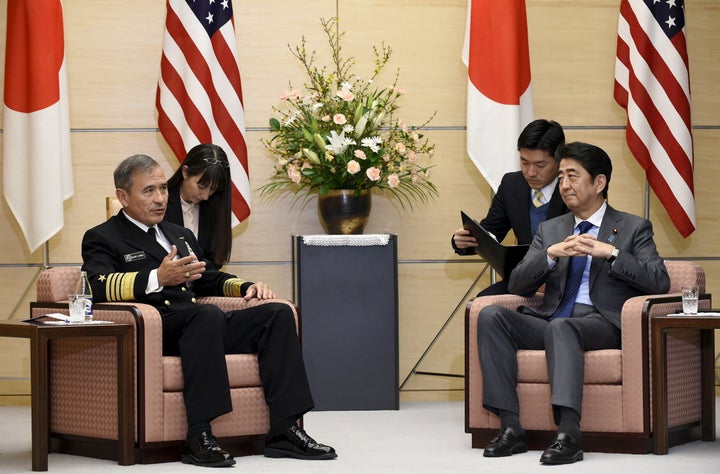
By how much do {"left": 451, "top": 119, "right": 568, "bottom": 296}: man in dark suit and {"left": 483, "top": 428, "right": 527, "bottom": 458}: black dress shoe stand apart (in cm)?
107

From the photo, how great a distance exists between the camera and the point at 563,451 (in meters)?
4.16

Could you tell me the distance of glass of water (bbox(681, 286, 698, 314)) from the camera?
439 centimetres

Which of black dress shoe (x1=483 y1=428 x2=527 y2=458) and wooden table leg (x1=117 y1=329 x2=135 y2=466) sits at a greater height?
wooden table leg (x1=117 y1=329 x2=135 y2=466)

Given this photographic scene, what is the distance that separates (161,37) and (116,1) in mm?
324

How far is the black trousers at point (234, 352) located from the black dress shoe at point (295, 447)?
0.15ft

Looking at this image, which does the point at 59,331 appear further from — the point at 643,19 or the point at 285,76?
the point at 643,19

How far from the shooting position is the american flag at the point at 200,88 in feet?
19.7

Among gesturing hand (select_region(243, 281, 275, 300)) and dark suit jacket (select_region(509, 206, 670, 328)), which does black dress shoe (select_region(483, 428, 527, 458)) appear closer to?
dark suit jacket (select_region(509, 206, 670, 328))

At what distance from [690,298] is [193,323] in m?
1.99

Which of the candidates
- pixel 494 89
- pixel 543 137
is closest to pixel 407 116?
pixel 494 89

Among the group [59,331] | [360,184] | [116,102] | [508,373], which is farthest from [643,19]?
[59,331]

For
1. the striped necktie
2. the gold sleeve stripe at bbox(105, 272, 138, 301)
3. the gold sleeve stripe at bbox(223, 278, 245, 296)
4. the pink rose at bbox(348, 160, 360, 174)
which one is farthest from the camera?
the pink rose at bbox(348, 160, 360, 174)

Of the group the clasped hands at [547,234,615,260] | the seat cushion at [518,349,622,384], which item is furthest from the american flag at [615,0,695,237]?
the seat cushion at [518,349,622,384]

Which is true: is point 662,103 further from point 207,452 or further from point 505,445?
point 207,452
